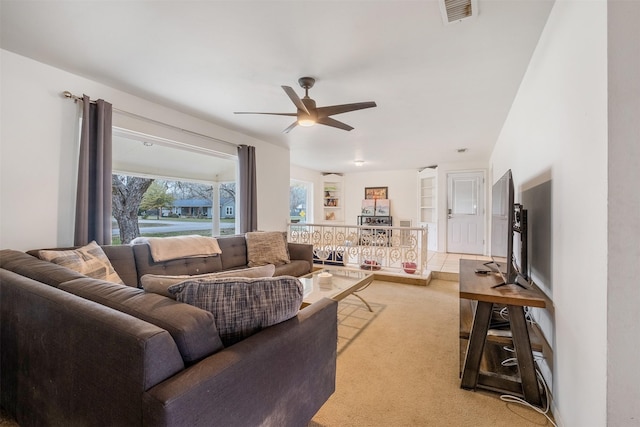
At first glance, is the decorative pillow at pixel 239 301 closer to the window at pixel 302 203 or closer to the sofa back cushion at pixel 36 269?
the sofa back cushion at pixel 36 269

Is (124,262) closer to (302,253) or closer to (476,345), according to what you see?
(302,253)

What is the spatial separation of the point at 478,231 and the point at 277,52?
595 cm

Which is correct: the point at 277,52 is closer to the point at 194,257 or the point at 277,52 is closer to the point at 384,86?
the point at 384,86

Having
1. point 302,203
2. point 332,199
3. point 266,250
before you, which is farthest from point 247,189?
point 332,199

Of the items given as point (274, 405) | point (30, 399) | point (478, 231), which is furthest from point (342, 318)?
point (478, 231)

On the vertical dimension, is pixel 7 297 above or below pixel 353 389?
above

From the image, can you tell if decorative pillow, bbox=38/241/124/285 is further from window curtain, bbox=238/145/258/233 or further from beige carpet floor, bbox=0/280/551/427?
window curtain, bbox=238/145/258/233

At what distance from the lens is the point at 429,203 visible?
7312mm

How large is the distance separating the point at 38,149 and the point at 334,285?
2842 millimetres

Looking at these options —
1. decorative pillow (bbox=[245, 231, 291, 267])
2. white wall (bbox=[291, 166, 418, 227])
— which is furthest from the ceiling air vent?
white wall (bbox=[291, 166, 418, 227])

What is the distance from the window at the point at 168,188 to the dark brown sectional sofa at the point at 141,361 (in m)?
1.84

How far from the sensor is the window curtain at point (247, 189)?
4211 mm

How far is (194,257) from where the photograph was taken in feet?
9.86

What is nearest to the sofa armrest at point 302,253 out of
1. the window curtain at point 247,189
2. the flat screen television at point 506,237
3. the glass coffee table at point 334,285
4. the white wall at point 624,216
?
the glass coffee table at point 334,285
